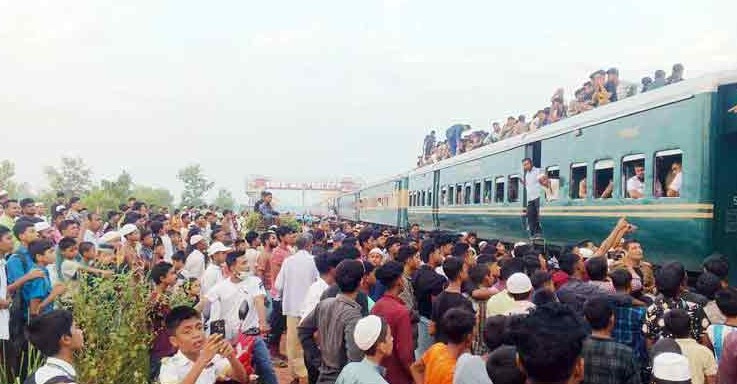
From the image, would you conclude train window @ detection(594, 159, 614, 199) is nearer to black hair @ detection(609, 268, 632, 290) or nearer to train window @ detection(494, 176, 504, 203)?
train window @ detection(494, 176, 504, 203)

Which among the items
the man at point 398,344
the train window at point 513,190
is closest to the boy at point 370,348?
the man at point 398,344

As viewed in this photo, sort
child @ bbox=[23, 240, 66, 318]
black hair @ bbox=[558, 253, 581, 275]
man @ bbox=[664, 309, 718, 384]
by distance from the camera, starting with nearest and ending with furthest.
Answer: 1. man @ bbox=[664, 309, 718, 384]
2. child @ bbox=[23, 240, 66, 318]
3. black hair @ bbox=[558, 253, 581, 275]

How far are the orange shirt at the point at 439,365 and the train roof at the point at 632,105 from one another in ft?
17.6

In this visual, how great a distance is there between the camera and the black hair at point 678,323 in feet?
14.2

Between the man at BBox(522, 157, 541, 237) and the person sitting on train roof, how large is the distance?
122 inches

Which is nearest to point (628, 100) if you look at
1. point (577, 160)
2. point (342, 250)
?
point (577, 160)

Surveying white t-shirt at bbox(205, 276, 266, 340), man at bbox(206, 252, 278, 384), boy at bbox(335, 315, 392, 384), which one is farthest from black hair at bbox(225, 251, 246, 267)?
boy at bbox(335, 315, 392, 384)

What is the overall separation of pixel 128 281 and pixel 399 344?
2.50 metres

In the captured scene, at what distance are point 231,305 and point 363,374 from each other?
2.51 m

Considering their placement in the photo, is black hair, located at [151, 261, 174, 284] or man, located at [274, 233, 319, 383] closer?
black hair, located at [151, 261, 174, 284]

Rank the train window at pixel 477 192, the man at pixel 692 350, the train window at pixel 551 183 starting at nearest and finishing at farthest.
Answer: the man at pixel 692 350 → the train window at pixel 551 183 → the train window at pixel 477 192

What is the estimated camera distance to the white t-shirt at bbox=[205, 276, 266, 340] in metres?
5.80

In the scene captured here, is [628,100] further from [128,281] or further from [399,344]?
[128,281]

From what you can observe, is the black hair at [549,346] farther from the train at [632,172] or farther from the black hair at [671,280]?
the train at [632,172]
